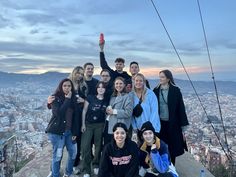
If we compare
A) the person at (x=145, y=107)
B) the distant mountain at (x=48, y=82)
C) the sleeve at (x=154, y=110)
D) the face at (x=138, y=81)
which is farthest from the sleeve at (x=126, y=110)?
the distant mountain at (x=48, y=82)

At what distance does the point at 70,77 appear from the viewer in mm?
5723

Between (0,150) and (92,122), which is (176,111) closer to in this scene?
(92,122)

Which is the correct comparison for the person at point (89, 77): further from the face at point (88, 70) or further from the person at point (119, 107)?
the person at point (119, 107)

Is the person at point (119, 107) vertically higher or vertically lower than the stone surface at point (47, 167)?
higher

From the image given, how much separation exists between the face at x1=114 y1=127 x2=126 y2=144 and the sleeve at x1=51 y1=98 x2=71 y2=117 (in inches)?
41.7

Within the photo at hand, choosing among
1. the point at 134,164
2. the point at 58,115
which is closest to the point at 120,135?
the point at 134,164

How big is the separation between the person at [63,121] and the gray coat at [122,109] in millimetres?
596

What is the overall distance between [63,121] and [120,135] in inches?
45.2

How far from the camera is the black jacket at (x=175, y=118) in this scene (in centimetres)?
559

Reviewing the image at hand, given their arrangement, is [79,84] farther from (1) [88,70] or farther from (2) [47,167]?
(2) [47,167]

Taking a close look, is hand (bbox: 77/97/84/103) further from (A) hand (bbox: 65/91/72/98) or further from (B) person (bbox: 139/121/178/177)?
(B) person (bbox: 139/121/178/177)

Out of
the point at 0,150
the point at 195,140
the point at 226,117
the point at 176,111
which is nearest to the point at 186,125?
the point at 176,111

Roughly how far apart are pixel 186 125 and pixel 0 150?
3080 millimetres

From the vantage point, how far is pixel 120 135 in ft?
15.3
